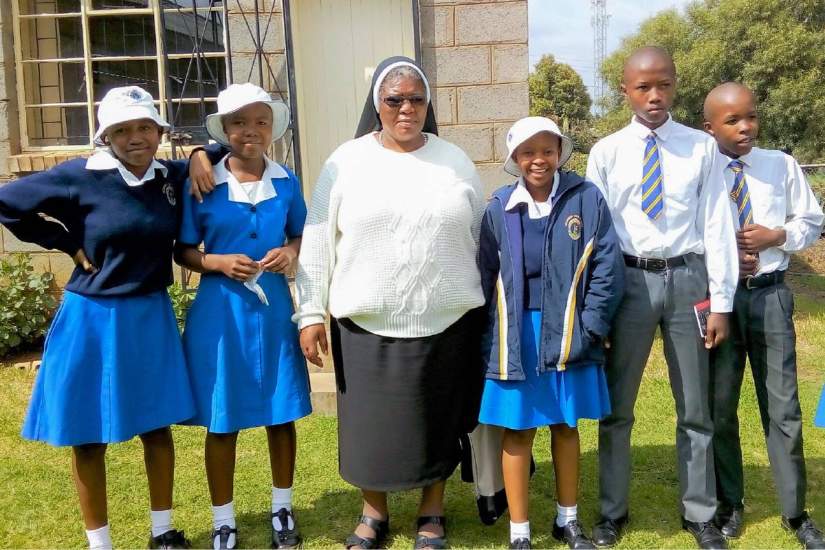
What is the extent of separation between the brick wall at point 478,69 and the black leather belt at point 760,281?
11.4 ft

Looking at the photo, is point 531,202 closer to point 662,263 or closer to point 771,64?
point 662,263

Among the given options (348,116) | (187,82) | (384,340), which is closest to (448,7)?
(348,116)

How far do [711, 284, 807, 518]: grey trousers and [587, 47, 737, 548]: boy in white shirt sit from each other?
0.50 feet

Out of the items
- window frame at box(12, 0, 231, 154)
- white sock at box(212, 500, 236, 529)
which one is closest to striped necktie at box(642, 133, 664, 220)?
white sock at box(212, 500, 236, 529)

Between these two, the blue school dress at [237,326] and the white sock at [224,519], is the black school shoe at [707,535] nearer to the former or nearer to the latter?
the blue school dress at [237,326]

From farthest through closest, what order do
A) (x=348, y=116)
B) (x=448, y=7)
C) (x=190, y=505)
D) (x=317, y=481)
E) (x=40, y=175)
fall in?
(x=348, y=116)
(x=448, y=7)
(x=317, y=481)
(x=190, y=505)
(x=40, y=175)

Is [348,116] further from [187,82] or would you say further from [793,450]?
[793,450]

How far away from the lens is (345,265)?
310 cm

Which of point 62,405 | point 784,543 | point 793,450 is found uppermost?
point 62,405

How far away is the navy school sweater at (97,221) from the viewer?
9.60 ft

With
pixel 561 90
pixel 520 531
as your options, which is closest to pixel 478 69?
pixel 520 531

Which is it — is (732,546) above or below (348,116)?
below

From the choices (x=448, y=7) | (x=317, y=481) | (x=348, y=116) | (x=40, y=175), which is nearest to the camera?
(x=40, y=175)

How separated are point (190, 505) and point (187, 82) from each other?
14.7 feet
